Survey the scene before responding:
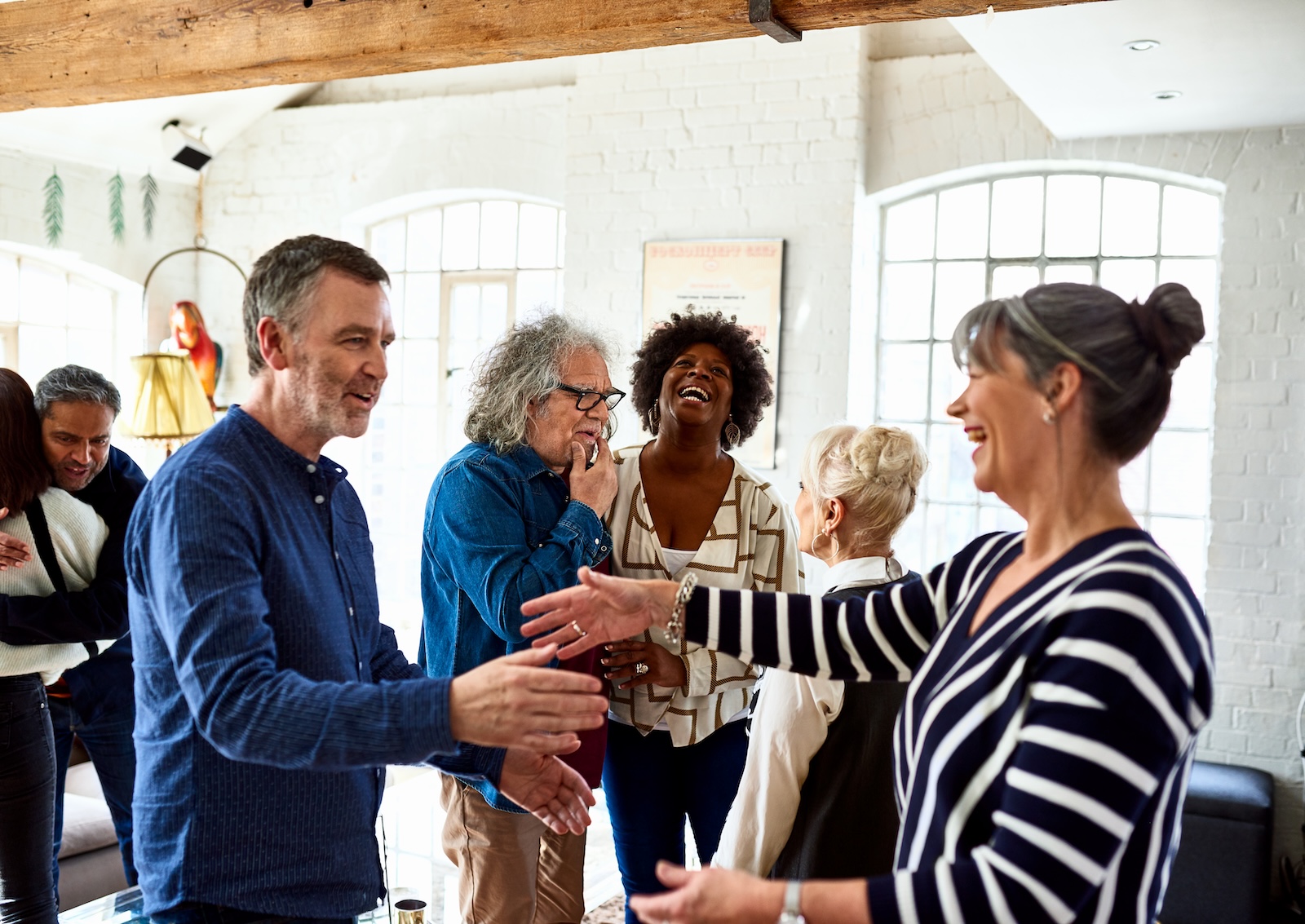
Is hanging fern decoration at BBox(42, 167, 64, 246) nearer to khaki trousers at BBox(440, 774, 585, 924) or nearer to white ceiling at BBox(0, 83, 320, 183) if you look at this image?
white ceiling at BBox(0, 83, 320, 183)

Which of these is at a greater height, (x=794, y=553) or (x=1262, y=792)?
(x=794, y=553)

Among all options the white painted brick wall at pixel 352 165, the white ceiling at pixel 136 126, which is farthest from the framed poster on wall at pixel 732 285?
the white ceiling at pixel 136 126

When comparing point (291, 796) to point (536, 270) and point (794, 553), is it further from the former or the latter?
point (536, 270)

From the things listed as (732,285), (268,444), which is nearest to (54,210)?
(732,285)

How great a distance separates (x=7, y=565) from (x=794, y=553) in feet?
6.14

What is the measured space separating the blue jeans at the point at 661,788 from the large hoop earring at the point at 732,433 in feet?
2.47

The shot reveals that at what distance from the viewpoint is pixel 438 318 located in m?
6.29

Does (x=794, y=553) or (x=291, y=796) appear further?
(x=794, y=553)

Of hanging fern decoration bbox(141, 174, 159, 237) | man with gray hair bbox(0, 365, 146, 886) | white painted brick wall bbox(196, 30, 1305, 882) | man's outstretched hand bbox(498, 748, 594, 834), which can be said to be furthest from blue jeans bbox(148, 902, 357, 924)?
hanging fern decoration bbox(141, 174, 159, 237)

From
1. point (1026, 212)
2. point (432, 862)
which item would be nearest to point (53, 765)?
point (432, 862)

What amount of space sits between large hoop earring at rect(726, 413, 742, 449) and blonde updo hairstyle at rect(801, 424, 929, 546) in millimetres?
654

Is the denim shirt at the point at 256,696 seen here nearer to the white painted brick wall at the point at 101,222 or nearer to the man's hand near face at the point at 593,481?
the man's hand near face at the point at 593,481

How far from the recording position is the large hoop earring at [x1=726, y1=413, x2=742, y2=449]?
9.61ft

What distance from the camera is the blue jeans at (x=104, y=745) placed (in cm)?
304
